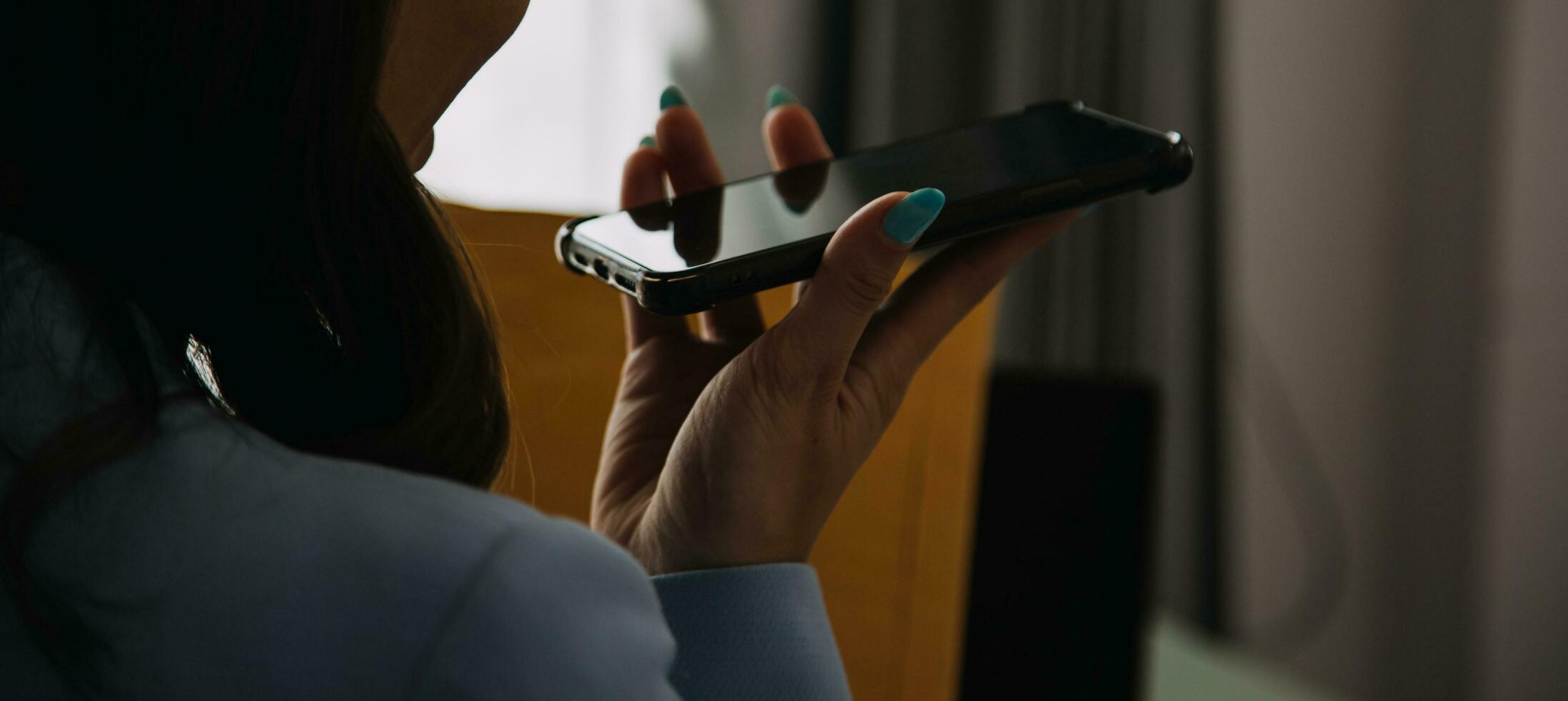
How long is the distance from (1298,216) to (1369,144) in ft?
0.53

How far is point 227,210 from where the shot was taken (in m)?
0.38

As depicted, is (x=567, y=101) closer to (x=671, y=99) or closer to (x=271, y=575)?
(x=671, y=99)

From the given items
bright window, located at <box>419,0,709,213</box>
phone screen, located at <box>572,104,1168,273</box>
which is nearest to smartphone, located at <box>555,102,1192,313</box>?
phone screen, located at <box>572,104,1168,273</box>

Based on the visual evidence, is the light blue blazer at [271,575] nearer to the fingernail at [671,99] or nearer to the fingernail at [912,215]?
the fingernail at [912,215]

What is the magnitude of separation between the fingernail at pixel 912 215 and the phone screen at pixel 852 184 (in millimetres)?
63

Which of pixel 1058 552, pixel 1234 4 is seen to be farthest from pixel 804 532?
pixel 1234 4

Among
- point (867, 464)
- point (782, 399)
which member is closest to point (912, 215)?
point (782, 399)

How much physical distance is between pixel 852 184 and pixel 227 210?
352 mm

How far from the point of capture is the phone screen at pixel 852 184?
21.0 inches

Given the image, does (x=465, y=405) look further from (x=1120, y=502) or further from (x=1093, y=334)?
(x=1093, y=334)

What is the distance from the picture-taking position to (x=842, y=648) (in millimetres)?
784

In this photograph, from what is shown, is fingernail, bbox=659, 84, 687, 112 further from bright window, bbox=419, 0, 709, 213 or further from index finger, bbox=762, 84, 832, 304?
bright window, bbox=419, 0, 709, 213

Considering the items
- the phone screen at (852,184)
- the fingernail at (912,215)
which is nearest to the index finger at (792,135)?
the phone screen at (852,184)

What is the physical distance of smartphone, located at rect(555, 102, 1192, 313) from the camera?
48cm
